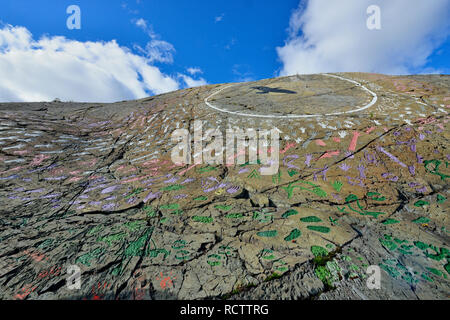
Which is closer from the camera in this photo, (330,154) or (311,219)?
(311,219)

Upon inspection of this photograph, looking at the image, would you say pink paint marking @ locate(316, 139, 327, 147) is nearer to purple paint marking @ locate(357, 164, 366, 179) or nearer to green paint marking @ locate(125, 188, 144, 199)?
purple paint marking @ locate(357, 164, 366, 179)

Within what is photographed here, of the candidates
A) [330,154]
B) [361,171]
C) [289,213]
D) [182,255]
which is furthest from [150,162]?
[361,171]

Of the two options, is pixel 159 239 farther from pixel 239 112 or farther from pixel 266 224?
pixel 239 112

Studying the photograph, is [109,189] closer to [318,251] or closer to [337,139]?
[318,251]

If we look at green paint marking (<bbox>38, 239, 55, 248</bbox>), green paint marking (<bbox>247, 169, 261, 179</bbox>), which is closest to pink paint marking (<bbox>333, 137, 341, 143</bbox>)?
green paint marking (<bbox>247, 169, 261, 179</bbox>)

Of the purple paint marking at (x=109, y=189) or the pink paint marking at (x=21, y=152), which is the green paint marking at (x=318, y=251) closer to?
the purple paint marking at (x=109, y=189)

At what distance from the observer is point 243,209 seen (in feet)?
5.79

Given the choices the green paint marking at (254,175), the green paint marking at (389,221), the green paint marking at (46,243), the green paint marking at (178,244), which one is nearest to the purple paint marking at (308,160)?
the green paint marking at (254,175)

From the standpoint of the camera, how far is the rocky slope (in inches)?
44.1

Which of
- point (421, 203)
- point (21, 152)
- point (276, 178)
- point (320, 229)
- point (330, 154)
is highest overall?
point (21, 152)

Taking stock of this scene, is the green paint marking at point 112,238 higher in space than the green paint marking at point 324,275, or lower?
higher

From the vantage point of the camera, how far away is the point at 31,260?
4.31 ft

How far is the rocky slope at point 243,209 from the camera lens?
1119mm
